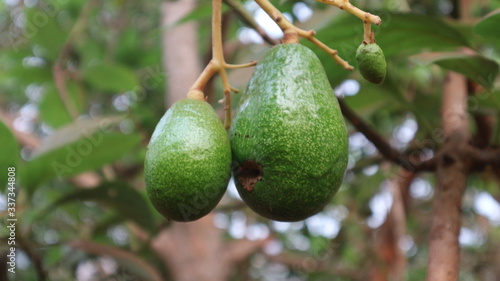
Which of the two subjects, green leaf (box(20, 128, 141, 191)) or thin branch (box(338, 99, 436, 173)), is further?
green leaf (box(20, 128, 141, 191))

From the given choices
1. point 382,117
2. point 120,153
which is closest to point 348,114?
point 120,153

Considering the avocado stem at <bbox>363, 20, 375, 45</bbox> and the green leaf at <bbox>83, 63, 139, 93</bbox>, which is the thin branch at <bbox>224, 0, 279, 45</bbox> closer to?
the avocado stem at <bbox>363, 20, 375, 45</bbox>

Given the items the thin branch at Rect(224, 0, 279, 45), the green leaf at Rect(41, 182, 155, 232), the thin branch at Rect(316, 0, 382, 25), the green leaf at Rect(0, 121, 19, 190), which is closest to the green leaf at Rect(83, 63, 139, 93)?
the green leaf at Rect(41, 182, 155, 232)

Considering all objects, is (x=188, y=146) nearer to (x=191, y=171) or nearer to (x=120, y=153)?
(x=191, y=171)

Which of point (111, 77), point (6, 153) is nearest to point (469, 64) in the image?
point (6, 153)

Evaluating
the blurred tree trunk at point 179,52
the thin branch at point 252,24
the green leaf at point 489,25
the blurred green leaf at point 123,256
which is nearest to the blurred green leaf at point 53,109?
the blurred tree trunk at point 179,52

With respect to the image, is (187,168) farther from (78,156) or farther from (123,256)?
(123,256)
